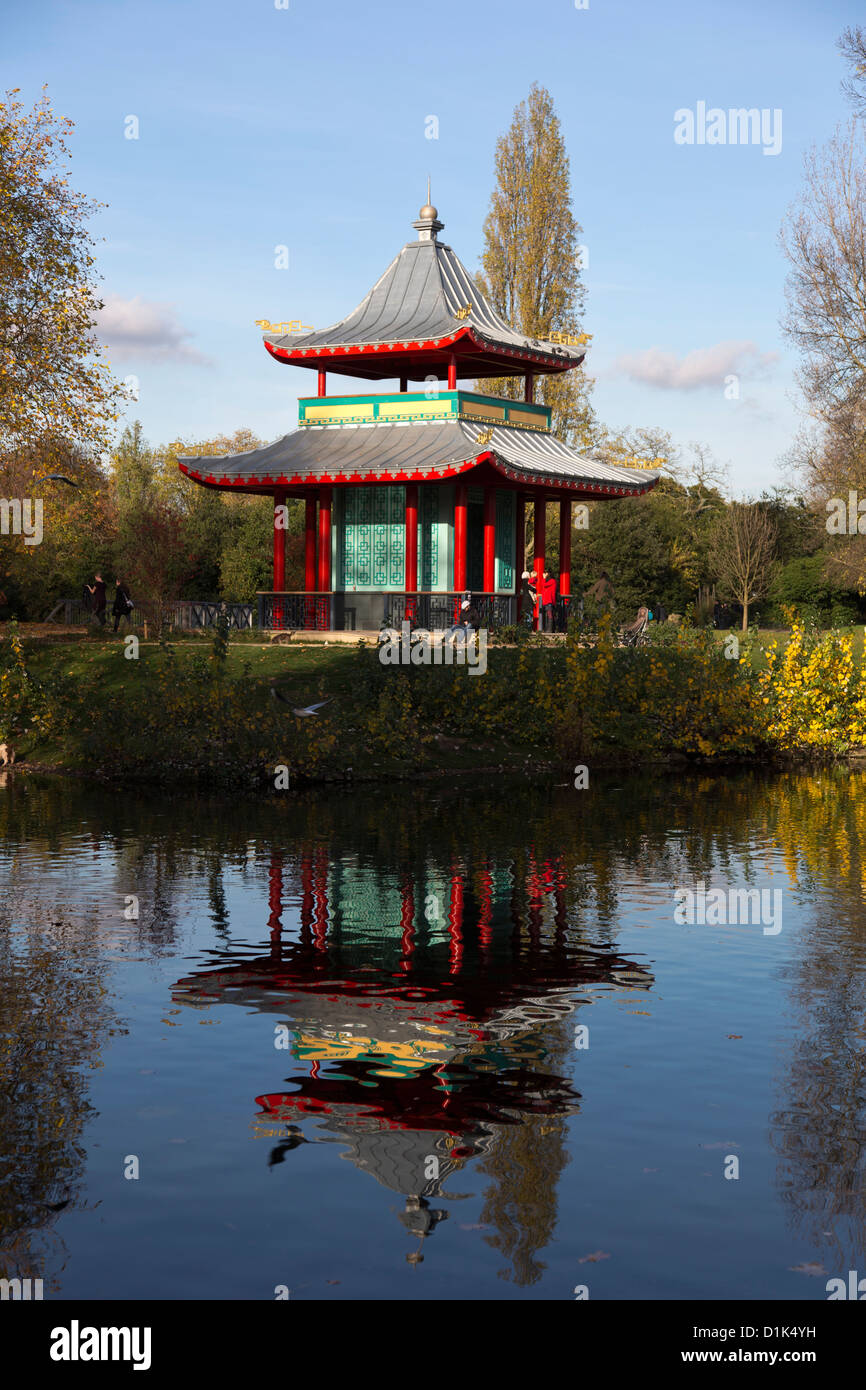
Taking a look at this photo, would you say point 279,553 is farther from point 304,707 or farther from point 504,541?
point 304,707

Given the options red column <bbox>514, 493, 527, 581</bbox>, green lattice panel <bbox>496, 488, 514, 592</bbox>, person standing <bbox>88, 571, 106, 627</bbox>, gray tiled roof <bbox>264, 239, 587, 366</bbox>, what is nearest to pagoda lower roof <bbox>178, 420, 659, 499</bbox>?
red column <bbox>514, 493, 527, 581</bbox>

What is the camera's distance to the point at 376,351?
3806 cm

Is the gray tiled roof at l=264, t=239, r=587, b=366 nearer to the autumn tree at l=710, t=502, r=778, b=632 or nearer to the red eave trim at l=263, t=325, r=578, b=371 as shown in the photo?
the red eave trim at l=263, t=325, r=578, b=371

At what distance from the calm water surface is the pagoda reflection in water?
3 cm

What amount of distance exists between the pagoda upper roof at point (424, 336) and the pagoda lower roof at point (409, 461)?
6.04 ft

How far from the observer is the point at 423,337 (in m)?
37.2

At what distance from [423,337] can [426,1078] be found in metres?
31.1

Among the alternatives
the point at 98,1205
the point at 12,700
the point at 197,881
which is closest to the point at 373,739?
the point at 12,700

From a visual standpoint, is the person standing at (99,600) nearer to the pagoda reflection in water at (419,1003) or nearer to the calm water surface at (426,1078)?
the calm water surface at (426,1078)

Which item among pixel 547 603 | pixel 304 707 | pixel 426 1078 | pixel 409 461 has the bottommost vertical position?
pixel 426 1078

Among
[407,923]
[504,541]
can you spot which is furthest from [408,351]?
[407,923]

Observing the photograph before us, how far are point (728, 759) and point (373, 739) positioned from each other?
761 centimetres

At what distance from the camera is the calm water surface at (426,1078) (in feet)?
19.6

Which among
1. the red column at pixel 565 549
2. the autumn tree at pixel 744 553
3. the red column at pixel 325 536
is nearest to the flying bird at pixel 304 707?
the red column at pixel 325 536
